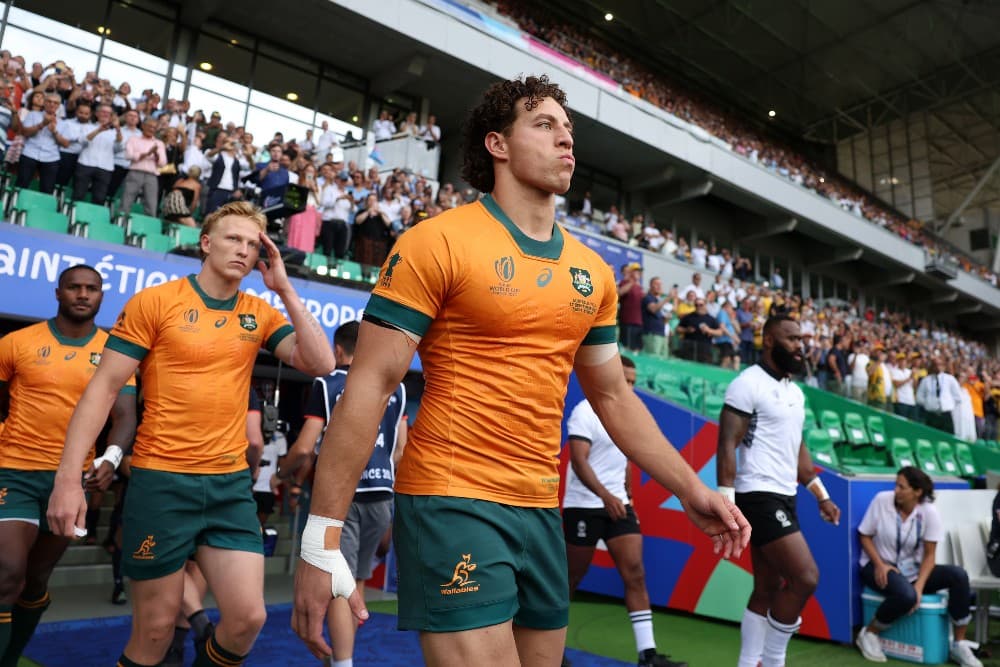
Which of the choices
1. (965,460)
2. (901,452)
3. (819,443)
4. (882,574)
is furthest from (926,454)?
(882,574)

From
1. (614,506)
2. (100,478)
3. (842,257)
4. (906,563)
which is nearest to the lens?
(100,478)

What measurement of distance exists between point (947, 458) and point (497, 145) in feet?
42.5

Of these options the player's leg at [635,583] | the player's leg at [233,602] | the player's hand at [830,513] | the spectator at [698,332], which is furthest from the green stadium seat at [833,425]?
the player's leg at [233,602]

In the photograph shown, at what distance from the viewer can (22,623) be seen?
3645 millimetres

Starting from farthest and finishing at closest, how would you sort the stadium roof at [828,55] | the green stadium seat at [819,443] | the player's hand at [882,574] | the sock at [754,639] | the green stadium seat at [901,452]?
1. the stadium roof at [828,55]
2. the green stadium seat at [901,452]
3. the green stadium seat at [819,443]
4. the player's hand at [882,574]
5. the sock at [754,639]

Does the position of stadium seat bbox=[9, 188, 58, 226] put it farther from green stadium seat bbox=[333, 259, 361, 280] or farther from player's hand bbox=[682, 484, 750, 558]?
player's hand bbox=[682, 484, 750, 558]

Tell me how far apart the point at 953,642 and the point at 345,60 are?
1674 centimetres

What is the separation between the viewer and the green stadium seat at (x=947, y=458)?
11898 mm

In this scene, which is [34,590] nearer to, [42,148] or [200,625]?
[200,625]

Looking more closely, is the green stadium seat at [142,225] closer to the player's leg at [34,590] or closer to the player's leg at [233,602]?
the player's leg at [34,590]

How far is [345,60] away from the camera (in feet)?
57.5

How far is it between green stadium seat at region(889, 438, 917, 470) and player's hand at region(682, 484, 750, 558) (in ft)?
36.0

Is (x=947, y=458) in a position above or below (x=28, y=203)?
below

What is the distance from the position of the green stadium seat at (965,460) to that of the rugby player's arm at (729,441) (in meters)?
10.2
